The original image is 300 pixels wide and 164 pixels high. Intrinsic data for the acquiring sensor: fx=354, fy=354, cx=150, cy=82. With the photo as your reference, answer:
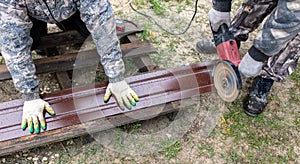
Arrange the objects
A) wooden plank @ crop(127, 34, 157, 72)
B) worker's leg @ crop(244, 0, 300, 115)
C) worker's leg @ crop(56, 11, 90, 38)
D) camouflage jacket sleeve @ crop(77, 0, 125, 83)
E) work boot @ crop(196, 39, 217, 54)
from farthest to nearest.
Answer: work boot @ crop(196, 39, 217, 54), wooden plank @ crop(127, 34, 157, 72), worker's leg @ crop(56, 11, 90, 38), camouflage jacket sleeve @ crop(77, 0, 125, 83), worker's leg @ crop(244, 0, 300, 115)

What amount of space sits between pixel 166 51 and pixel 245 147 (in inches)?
46.1

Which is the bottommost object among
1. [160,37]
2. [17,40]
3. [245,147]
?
[245,147]

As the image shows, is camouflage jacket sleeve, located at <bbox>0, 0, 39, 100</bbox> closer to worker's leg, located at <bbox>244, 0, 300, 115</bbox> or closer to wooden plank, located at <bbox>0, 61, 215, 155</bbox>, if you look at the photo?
wooden plank, located at <bbox>0, 61, 215, 155</bbox>

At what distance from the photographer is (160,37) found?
3.39 m

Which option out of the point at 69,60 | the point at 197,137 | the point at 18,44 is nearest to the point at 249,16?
the point at 197,137

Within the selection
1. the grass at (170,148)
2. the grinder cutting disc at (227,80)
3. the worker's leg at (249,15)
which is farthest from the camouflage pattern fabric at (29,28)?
the worker's leg at (249,15)

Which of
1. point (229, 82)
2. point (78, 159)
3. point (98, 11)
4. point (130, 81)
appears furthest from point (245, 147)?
point (98, 11)

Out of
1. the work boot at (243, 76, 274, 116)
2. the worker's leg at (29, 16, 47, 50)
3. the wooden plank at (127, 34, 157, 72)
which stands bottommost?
the work boot at (243, 76, 274, 116)

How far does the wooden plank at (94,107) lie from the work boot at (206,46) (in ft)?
1.87

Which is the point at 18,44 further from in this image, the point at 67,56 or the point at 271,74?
the point at 271,74

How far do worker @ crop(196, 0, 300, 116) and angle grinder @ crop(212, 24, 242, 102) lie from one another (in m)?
0.09

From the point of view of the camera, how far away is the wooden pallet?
8.72ft

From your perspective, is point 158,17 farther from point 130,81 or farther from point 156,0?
point 130,81

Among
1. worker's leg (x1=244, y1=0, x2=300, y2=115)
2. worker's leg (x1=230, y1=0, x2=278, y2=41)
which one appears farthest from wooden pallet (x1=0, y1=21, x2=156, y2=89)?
worker's leg (x1=244, y1=0, x2=300, y2=115)
